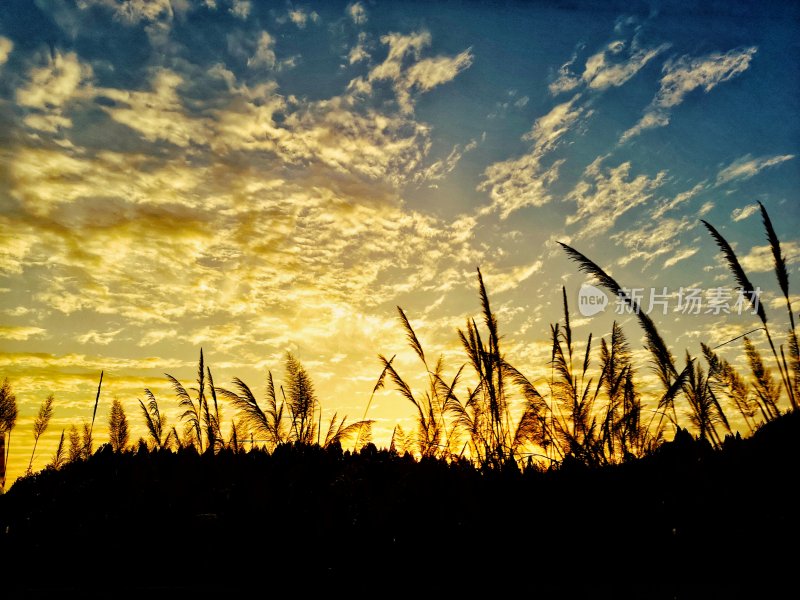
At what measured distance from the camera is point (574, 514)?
2.09 m

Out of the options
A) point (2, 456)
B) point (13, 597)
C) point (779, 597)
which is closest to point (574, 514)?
point (779, 597)

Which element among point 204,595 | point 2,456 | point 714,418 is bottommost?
point 204,595

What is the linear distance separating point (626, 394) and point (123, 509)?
4.33 metres

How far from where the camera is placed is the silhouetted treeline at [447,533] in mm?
1824

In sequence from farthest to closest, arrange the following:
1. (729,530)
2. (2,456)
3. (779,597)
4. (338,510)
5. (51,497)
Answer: (2,456) < (51,497) < (338,510) < (729,530) < (779,597)

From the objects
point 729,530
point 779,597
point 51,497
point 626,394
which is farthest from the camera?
point 626,394

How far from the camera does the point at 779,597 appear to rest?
161cm

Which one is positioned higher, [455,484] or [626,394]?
[626,394]

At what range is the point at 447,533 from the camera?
2082 mm

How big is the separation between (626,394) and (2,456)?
820 centimetres

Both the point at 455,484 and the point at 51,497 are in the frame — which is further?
the point at 51,497

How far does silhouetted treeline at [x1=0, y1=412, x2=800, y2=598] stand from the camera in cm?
182

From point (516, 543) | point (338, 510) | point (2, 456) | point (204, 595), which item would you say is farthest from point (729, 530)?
point (2, 456)

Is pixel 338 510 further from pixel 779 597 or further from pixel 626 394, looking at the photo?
pixel 626 394
